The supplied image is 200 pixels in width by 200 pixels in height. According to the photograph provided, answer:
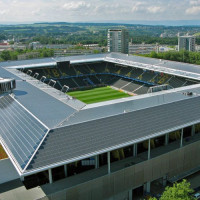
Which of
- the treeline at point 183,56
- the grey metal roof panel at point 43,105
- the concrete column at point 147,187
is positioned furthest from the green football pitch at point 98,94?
the treeline at point 183,56

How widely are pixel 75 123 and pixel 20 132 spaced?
18.1ft

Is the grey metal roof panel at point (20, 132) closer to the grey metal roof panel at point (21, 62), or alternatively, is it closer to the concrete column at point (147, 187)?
the concrete column at point (147, 187)

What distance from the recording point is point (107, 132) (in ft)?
89.6

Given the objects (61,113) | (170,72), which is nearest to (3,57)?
(170,72)

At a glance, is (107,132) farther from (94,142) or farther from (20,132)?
(20,132)

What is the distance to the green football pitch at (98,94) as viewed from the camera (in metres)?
Answer: 60.7

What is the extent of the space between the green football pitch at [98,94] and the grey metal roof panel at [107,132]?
93.8 feet

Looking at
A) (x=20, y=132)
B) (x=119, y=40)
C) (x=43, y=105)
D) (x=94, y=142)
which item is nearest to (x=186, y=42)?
(x=119, y=40)

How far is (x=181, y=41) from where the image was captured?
182 metres

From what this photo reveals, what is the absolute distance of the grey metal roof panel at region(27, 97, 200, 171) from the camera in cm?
2384

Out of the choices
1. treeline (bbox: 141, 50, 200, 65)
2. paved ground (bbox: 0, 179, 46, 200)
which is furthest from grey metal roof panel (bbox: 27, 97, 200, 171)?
treeline (bbox: 141, 50, 200, 65)

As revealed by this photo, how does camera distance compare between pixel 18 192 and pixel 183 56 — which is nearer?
pixel 18 192

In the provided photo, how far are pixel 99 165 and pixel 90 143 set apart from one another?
373cm

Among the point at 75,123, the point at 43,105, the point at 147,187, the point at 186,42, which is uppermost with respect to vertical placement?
the point at 186,42
